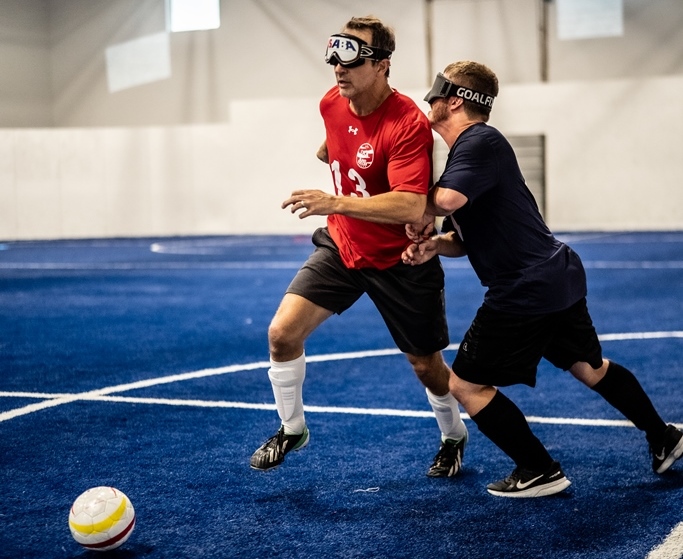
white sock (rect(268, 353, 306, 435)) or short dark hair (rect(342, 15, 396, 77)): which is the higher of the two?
short dark hair (rect(342, 15, 396, 77))

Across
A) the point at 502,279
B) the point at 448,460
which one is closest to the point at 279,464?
the point at 448,460

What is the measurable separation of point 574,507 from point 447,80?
6.67ft

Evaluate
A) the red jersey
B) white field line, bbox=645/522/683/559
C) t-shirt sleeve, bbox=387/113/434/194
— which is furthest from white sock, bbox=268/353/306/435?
white field line, bbox=645/522/683/559

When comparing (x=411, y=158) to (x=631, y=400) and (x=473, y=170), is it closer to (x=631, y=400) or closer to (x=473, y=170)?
(x=473, y=170)

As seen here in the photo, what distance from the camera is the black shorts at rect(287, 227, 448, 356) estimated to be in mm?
5094

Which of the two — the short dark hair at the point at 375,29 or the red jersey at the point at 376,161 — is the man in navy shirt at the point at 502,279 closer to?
the red jersey at the point at 376,161

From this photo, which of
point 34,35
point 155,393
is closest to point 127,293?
point 155,393

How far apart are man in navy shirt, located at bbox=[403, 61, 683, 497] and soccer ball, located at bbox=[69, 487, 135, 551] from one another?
5.46 feet

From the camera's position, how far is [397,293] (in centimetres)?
516

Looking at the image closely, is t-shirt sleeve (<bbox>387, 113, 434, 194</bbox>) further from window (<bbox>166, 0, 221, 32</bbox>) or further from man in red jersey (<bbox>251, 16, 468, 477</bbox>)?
window (<bbox>166, 0, 221, 32</bbox>)

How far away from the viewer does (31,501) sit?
448 cm

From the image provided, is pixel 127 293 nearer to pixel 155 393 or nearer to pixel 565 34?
pixel 155 393

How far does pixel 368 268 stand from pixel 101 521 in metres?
2.07

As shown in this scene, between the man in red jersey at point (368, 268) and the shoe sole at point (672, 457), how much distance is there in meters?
0.99
